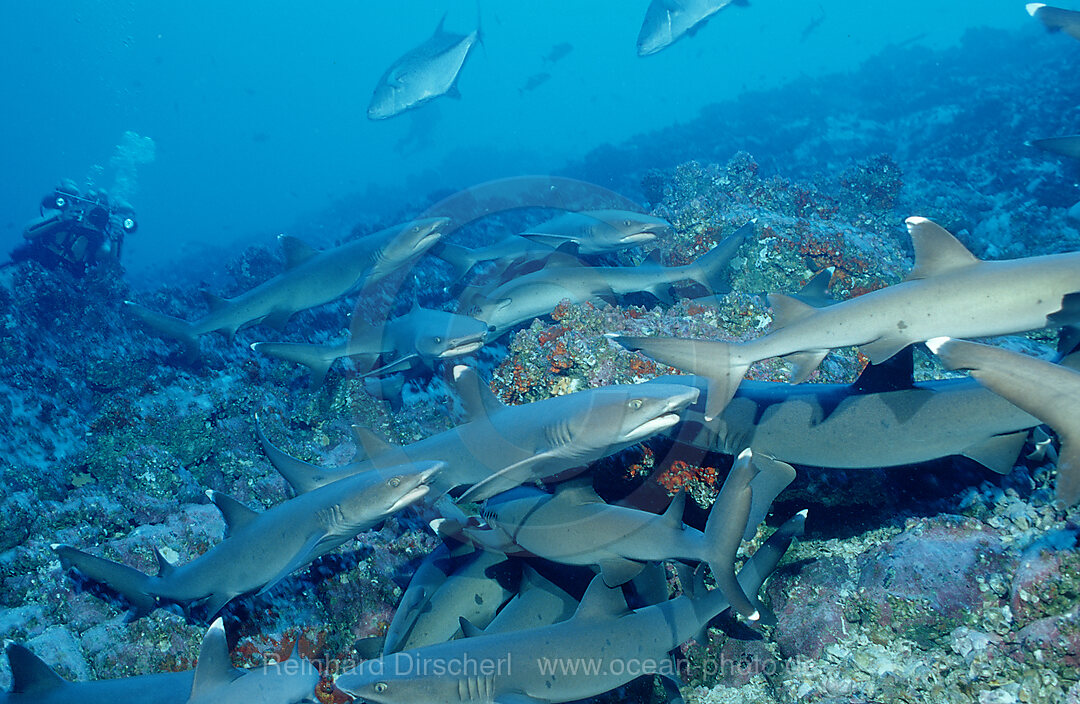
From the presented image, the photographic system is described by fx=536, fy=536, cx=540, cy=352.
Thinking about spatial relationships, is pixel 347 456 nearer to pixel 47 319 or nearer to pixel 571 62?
pixel 47 319

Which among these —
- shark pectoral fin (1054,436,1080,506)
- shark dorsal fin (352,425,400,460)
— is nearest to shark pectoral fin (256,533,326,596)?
shark dorsal fin (352,425,400,460)

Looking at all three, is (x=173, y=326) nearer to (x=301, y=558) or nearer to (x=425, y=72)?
(x=301, y=558)

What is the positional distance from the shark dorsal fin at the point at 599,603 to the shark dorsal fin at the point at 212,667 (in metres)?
2.14

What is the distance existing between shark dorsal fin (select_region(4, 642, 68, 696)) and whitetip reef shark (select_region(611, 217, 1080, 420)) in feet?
13.0

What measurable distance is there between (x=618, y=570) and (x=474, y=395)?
5.44 ft

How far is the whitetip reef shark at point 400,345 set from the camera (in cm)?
588

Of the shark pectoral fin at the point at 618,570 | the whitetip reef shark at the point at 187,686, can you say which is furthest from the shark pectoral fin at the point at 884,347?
the whitetip reef shark at the point at 187,686

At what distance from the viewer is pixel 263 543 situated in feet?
13.1

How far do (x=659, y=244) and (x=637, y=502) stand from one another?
18.7 ft

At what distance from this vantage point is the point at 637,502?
183 inches

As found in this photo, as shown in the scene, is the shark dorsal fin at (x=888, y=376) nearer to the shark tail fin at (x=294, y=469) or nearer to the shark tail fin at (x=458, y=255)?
the shark tail fin at (x=294, y=469)

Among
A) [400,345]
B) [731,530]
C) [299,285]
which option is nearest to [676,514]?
[731,530]

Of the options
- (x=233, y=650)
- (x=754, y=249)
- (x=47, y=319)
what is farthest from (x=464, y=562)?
(x=47, y=319)

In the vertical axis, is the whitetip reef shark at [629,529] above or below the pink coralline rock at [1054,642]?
above
